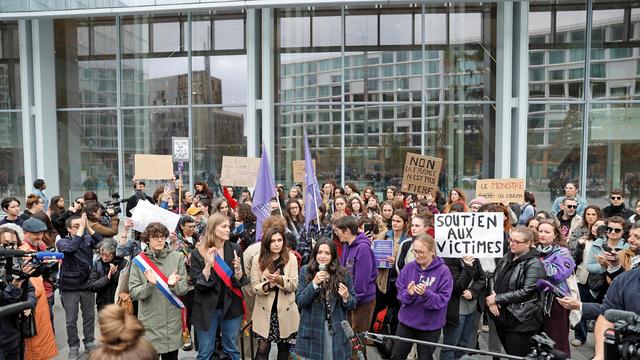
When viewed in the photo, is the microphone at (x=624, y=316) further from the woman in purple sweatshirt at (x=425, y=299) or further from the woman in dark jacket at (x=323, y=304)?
the woman in dark jacket at (x=323, y=304)

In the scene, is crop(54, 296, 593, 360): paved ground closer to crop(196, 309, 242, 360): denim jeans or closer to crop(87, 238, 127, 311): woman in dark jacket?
crop(87, 238, 127, 311): woman in dark jacket

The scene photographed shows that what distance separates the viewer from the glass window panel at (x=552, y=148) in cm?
1520

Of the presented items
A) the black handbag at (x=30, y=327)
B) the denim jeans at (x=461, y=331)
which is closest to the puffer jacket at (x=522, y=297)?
the denim jeans at (x=461, y=331)

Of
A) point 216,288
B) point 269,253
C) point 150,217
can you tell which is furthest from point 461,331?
point 150,217

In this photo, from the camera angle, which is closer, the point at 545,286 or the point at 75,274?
the point at 545,286

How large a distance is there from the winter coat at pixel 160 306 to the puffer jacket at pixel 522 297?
10.3 ft

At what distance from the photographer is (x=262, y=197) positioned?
661 cm

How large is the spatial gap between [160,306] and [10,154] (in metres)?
15.7

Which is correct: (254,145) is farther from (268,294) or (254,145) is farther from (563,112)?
(268,294)

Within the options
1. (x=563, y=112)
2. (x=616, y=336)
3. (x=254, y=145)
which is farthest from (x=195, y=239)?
(x=563, y=112)

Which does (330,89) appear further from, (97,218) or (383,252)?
(383,252)

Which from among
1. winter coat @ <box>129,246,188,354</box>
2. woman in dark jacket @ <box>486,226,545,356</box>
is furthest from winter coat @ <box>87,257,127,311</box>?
woman in dark jacket @ <box>486,226,545,356</box>

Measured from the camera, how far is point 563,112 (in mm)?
Result: 15305

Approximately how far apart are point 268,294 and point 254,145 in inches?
429
